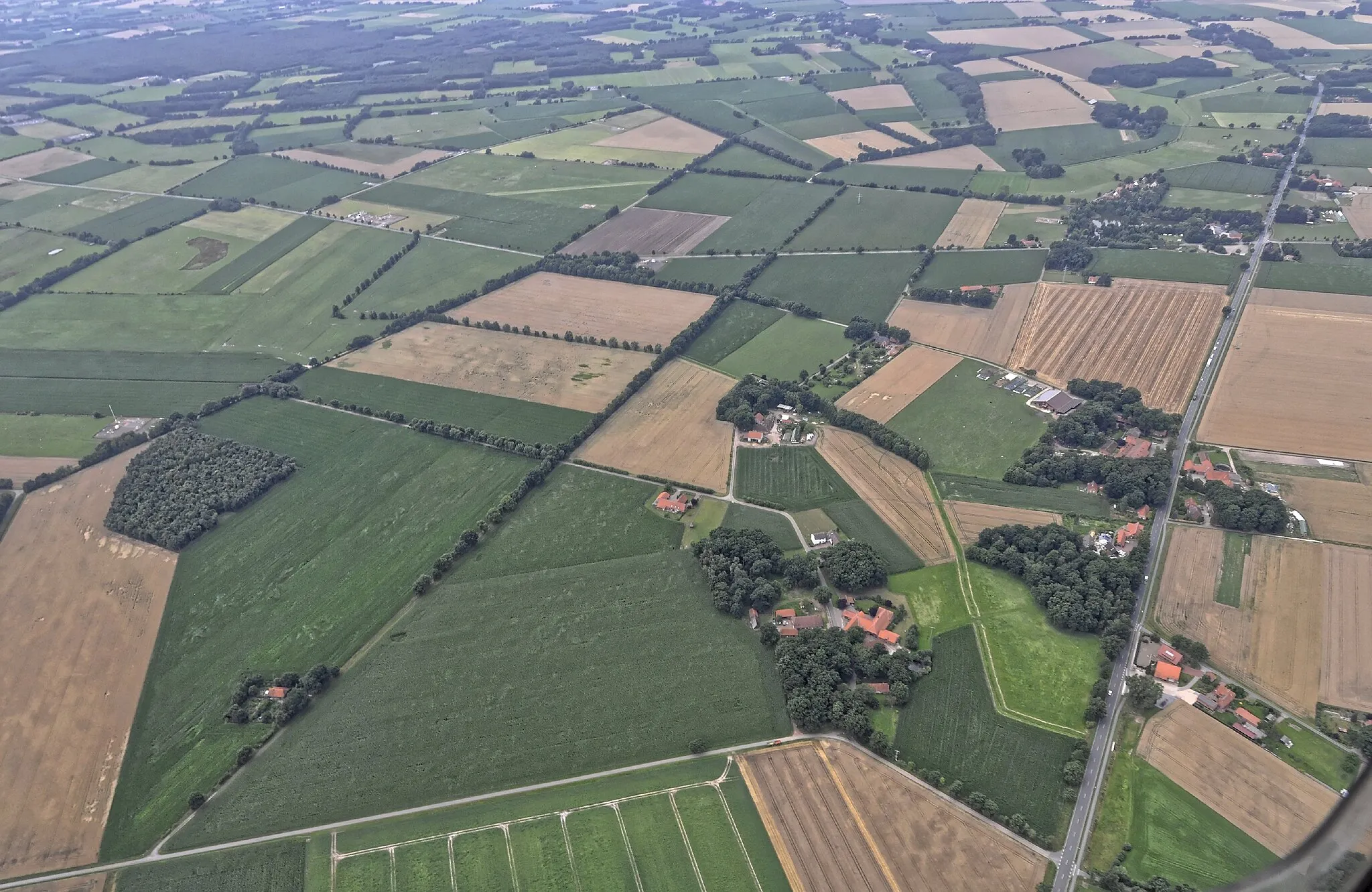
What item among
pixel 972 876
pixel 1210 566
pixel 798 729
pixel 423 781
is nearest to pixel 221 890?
pixel 423 781

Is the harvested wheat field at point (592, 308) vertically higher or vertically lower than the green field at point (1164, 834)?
higher

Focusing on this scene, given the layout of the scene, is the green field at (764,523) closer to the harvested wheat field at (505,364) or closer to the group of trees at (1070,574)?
the group of trees at (1070,574)

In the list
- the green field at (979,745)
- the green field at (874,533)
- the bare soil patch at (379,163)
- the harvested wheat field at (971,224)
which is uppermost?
the harvested wheat field at (971,224)

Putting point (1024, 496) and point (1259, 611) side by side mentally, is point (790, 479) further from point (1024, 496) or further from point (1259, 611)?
point (1259, 611)

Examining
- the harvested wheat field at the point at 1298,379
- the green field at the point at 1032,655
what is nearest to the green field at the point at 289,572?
the green field at the point at 1032,655

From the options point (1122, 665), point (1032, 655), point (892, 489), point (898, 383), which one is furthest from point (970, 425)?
point (1122, 665)

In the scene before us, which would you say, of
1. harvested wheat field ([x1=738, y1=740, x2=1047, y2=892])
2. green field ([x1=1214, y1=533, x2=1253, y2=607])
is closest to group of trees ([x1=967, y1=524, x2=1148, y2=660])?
green field ([x1=1214, y1=533, x2=1253, y2=607])

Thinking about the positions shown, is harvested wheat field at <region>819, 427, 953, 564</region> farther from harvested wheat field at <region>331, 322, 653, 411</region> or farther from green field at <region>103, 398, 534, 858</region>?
green field at <region>103, 398, 534, 858</region>
